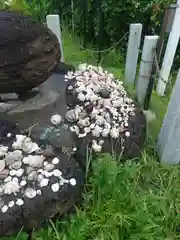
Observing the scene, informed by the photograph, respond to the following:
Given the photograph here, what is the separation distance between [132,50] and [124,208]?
47.8 inches

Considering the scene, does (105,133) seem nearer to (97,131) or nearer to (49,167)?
(97,131)

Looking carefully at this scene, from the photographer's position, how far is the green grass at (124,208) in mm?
1504

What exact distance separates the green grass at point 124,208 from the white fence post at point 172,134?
0.13 m

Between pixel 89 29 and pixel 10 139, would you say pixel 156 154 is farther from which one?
pixel 89 29

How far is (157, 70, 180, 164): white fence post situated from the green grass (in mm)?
128

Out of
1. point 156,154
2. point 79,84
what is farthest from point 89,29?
point 156,154

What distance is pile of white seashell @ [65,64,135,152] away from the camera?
1.80 metres

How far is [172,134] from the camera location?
1.94 m

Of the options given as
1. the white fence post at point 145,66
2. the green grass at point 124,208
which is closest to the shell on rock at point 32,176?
the green grass at point 124,208

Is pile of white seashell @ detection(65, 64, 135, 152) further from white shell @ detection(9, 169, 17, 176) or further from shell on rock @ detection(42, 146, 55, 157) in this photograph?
white shell @ detection(9, 169, 17, 176)

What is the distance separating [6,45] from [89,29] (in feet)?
5.99

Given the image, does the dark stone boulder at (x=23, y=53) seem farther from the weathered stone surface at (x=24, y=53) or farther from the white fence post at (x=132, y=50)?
the white fence post at (x=132, y=50)

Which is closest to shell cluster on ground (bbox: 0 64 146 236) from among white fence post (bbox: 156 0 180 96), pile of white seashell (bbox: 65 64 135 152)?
pile of white seashell (bbox: 65 64 135 152)

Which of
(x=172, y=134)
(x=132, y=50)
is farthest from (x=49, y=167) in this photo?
(x=132, y=50)
